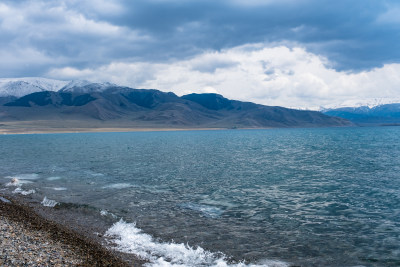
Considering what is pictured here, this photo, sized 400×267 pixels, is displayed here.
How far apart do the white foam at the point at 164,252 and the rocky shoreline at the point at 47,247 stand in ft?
2.94

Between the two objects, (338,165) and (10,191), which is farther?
(338,165)

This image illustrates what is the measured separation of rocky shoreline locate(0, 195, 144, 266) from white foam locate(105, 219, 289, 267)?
897 mm

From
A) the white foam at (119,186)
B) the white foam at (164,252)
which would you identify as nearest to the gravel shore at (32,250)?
the white foam at (164,252)

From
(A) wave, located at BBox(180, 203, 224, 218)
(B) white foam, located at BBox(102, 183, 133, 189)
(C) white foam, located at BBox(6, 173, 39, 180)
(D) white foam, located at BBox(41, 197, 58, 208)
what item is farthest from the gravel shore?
(C) white foam, located at BBox(6, 173, 39, 180)

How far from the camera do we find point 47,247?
13.6 metres

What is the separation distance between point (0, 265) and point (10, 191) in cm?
2127

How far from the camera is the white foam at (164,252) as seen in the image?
1431cm

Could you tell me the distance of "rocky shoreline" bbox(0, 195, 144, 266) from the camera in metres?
12.2

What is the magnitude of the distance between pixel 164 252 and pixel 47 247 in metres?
5.44

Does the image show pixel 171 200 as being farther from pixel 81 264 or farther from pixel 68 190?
pixel 81 264

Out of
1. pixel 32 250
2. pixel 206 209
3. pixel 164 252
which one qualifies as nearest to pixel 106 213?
pixel 206 209

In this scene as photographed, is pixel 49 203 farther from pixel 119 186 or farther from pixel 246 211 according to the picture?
pixel 246 211

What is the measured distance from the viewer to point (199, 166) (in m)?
48.3

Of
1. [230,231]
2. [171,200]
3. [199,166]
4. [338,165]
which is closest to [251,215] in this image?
[230,231]
